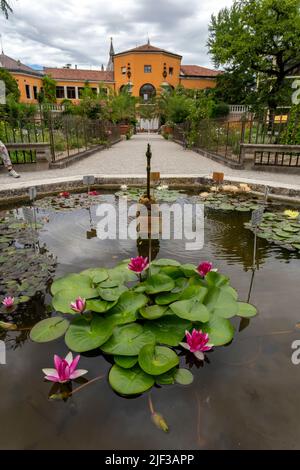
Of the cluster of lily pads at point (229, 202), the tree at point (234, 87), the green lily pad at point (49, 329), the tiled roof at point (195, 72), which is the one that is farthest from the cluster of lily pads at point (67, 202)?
the tiled roof at point (195, 72)

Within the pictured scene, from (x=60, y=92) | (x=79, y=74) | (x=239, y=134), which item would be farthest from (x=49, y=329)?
(x=79, y=74)

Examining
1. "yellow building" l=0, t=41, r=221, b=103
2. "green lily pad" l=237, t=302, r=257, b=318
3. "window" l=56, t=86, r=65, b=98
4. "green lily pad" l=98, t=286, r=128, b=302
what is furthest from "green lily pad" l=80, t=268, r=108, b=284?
"window" l=56, t=86, r=65, b=98

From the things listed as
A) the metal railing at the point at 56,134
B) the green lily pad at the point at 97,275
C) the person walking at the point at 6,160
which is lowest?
the green lily pad at the point at 97,275

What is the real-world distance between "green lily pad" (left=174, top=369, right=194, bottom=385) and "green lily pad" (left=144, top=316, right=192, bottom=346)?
0.47 feet

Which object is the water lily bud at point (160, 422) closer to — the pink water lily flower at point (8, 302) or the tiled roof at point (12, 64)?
the pink water lily flower at point (8, 302)

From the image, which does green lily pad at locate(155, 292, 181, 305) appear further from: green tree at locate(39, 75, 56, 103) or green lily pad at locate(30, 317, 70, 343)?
green tree at locate(39, 75, 56, 103)

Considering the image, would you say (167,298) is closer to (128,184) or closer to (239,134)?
(128,184)

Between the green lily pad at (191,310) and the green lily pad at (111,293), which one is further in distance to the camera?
the green lily pad at (111,293)

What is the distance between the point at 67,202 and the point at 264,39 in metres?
24.5

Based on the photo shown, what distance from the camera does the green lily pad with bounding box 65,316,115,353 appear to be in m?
1.63

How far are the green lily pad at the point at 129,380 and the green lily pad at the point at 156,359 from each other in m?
0.06

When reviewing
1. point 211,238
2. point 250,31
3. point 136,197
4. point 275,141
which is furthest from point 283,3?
point 211,238

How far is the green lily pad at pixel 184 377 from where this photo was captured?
151cm

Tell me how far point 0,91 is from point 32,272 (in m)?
7.42
